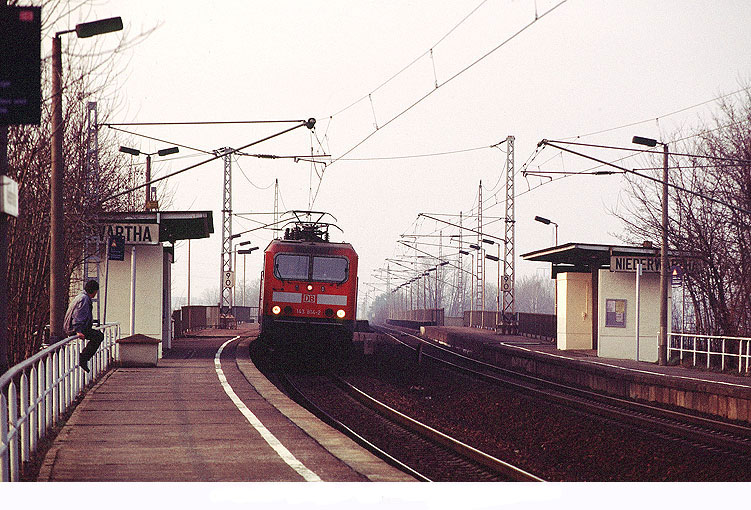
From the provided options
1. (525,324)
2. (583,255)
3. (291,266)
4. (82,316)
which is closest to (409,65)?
(82,316)

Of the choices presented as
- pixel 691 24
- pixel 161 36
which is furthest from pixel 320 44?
pixel 691 24

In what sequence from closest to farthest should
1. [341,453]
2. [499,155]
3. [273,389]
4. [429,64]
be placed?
[341,453]
[429,64]
[273,389]
[499,155]

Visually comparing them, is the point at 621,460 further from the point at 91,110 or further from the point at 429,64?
the point at 91,110

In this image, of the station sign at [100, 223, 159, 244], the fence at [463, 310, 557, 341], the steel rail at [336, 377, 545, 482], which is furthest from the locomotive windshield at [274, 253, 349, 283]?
the fence at [463, 310, 557, 341]

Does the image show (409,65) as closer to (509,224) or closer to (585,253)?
(585,253)

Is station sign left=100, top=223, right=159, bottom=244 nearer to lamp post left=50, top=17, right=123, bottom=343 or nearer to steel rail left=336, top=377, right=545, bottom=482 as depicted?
steel rail left=336, top=377, right=545, bottom=482

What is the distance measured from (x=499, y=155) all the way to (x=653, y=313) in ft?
37.1

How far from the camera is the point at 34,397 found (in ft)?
31.9

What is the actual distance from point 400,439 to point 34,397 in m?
6.36

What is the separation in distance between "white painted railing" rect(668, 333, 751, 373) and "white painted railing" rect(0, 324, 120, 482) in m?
14.3

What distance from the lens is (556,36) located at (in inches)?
463

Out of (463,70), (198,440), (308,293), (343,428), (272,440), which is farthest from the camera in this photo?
(308,293)

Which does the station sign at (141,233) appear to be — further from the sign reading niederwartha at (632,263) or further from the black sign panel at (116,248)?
the sign reading niederwartha at (632,263)

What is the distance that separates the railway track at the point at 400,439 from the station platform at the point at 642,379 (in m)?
5.89
